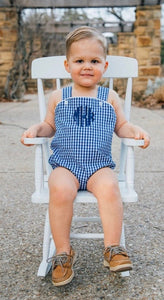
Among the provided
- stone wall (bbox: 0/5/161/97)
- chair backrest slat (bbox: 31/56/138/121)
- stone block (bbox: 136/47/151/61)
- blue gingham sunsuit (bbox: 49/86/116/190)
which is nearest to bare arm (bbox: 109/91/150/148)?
blue gingham sunsuit (bbox: 49/86/116/190)

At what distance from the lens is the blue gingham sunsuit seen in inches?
84.0

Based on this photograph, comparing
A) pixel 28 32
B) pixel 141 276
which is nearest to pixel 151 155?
pixel 141 276

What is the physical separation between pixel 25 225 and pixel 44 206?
407mm

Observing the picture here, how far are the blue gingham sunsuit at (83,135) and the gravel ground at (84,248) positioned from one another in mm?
482

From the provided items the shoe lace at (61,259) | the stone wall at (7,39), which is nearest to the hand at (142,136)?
the shoe lace at (61,259)

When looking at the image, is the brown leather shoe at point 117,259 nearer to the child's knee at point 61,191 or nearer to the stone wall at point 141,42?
the child's knee at point 61,191

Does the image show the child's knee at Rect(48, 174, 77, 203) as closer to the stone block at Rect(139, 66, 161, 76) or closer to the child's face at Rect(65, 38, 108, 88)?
the child's face at Rect(65, 38, 108, 88)

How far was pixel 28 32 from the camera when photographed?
12.2 meters

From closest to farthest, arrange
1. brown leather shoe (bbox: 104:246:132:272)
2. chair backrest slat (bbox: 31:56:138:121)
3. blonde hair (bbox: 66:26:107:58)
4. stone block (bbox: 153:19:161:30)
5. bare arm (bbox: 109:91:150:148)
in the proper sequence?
brown leather shoe (bbox: 104:246:132:272) → blonde hair (bbox: 66:26:107:58) → bare arm (bbox: 109:91:150:148) → chair backrest slat (bbox: 31:56:138:121) → stone block (bbox: 153:19:161:30)

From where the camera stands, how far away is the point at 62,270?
1885 mm

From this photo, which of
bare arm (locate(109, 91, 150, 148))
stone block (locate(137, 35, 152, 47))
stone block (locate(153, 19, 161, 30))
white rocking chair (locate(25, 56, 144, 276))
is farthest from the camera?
stone block (locate(137, 35, 152, 47))

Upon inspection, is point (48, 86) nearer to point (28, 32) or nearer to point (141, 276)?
point (28, 32)

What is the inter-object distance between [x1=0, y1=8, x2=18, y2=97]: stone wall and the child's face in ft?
29.3

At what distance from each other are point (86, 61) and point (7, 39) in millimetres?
9094
